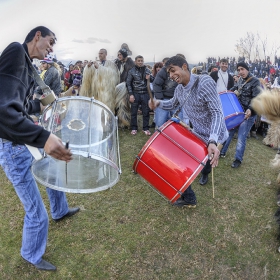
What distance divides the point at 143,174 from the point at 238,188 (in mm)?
2118

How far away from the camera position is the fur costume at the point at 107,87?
19.5 ft

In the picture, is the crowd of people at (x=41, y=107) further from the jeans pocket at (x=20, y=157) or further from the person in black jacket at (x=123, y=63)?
the person in black jacket at (x=123, y=63)

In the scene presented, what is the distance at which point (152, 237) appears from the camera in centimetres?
298

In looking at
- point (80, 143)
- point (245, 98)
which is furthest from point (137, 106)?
point (80, 143)

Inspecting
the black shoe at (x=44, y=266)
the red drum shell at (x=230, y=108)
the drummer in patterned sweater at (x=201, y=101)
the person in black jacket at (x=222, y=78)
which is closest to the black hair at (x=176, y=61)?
the drummer in patterned sweater at (x=201, y=101)

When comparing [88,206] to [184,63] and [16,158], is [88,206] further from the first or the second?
[184,63]

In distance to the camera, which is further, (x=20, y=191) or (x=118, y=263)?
(x=118, y=263)

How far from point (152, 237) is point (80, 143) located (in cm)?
164

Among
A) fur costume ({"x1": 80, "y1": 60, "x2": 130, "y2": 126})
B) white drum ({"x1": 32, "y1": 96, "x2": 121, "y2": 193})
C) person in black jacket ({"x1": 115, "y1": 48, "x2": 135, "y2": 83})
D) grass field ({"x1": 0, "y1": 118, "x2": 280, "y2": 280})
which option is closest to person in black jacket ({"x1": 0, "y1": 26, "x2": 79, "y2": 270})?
white drum ({"x1": 32, "y1": 96, "x2": 121, "y2": 193})

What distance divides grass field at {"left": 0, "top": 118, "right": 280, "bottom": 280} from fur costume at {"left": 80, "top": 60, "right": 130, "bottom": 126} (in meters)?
2.63

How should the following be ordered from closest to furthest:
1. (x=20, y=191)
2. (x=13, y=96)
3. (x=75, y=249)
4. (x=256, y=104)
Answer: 1. (x=13, y=96)
2. (x=256, y=104)
3. (x=20, y=191)
4. (x=75, y=249)

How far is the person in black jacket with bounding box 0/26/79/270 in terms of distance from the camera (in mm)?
1618

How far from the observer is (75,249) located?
2.74 m

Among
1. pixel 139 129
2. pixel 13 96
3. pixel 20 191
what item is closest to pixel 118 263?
pixel 20 191
